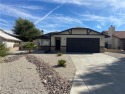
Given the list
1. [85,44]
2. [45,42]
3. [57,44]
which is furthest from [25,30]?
[85,44]

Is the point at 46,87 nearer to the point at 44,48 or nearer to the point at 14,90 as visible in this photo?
the point at 14,90

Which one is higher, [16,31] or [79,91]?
[16,31]

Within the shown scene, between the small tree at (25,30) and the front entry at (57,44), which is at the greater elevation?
the small tree at (25,30)

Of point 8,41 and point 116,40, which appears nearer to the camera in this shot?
point 8,41

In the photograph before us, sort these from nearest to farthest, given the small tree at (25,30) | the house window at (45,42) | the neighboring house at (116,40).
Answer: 1. the house window at (45,42)
2. the neighboring house at (116,40)
3. the small tree at (25,30)

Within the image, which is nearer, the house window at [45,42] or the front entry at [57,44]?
the front entry at [57,44]

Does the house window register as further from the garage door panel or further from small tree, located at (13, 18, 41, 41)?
small tree, located at (13, 18, 41, 41)

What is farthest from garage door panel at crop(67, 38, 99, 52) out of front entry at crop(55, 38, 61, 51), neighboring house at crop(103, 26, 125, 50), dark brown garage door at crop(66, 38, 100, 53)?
neighboring house at crop(103, 26, 125, 50)

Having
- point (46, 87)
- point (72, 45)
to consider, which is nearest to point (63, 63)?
point (46, 87)

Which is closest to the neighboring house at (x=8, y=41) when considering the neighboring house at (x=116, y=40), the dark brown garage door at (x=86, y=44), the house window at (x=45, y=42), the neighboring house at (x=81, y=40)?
the house window at (x=45, y=42)

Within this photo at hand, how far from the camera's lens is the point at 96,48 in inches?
1318

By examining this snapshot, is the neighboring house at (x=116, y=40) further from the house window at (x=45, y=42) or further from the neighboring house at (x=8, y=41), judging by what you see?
the neighboring house at (x=8, y=41)

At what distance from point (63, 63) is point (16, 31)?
49.2m

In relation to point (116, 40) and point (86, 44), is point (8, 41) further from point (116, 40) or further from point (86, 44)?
point (116, 40)
